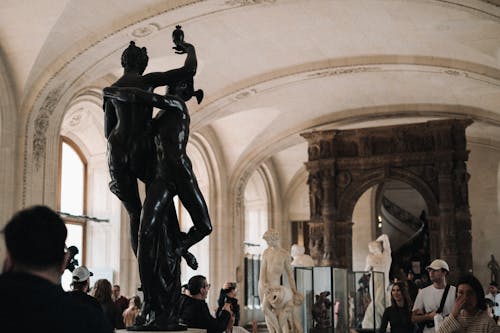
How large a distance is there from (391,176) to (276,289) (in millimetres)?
9551

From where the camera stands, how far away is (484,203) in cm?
2575

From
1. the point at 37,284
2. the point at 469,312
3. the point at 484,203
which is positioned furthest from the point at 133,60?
the point at 484,203

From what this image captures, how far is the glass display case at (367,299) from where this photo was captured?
1595 cm

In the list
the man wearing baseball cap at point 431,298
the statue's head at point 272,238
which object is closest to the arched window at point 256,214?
the statue's head at point 272,238

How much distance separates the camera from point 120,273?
55.8ft

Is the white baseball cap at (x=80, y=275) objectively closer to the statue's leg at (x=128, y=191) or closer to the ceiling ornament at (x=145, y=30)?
the statue's leg at (x=128, y=191)

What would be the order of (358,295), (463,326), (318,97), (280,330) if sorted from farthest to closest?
(318,97), (358,295), (280,330), (463,326)

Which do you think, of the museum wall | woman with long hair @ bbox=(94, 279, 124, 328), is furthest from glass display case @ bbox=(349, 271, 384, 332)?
woman with long hair @ bbox=(94, 279, 124, 328)

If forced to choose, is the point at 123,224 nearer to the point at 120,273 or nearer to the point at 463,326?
the point at 120,273

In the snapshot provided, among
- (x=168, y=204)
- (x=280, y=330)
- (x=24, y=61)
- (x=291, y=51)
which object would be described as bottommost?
(x=280, y=330)

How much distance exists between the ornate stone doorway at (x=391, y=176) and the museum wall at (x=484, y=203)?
6.15m

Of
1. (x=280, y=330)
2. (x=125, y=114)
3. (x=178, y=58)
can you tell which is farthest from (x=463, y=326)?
(x=178, y=58)

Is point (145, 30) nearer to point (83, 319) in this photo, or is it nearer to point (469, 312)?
point (469, 312)

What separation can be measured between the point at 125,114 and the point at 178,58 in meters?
11.3
